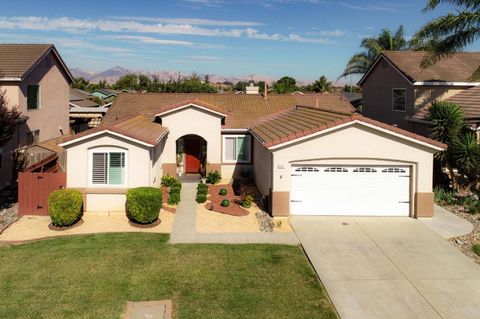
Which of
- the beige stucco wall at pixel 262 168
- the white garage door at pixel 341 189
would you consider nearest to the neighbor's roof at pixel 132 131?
the beige stucco wall at pixel 262 168

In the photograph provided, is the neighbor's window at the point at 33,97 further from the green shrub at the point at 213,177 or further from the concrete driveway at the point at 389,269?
the concrete driveway at the point at 389,269

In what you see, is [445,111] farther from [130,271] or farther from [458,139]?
[130,271]

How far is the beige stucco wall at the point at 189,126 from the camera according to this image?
24391 millimetres

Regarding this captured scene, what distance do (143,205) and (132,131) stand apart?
3.88 metres

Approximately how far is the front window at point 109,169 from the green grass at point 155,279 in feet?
12.2

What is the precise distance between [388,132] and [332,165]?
8.15 ft

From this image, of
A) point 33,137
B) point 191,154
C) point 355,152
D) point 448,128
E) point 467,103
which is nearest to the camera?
point 355,152

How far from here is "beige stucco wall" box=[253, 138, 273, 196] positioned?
62.1ft

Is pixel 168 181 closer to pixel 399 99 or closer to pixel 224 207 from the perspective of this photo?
pixel 224 207

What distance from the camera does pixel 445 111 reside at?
2138cm

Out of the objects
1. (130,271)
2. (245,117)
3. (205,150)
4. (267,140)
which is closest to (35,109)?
(205,150)

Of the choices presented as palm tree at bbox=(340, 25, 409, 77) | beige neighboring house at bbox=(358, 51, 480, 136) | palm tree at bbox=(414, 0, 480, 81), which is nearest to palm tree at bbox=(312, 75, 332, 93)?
palm tree at bbox=(340, 25, 409, 77)

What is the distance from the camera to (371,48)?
51.5 metres

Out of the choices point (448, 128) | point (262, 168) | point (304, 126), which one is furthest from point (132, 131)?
point (448, 128)
